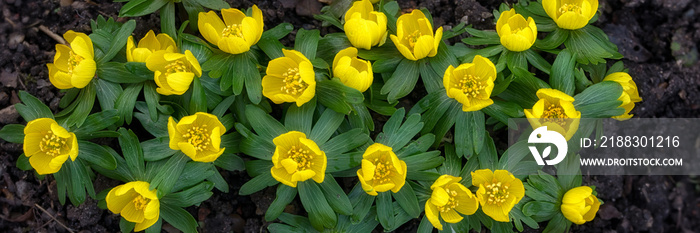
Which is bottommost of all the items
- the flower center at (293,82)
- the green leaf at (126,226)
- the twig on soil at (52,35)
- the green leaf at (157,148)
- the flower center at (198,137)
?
the green leaf at (126,226)

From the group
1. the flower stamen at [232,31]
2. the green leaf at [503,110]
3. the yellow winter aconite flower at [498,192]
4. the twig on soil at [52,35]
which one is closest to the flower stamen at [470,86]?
the green leaf at [503,110]

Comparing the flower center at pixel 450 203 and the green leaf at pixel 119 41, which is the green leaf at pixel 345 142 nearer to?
the flower center at pixel 450 203

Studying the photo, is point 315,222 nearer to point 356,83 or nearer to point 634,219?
point 356,83

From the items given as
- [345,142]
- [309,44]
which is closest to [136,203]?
[345,142]

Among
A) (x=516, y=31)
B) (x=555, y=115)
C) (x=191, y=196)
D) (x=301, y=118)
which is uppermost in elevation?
(x=516, y=31)

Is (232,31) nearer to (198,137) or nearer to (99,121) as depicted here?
(198,137)

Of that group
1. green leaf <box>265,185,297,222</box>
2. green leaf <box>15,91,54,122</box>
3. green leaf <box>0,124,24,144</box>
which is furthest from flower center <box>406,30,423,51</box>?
green leaf <box>0,124,24,144</box>

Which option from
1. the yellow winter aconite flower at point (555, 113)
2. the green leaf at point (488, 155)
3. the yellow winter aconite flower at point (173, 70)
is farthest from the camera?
the green leaf at point (488, 155)
